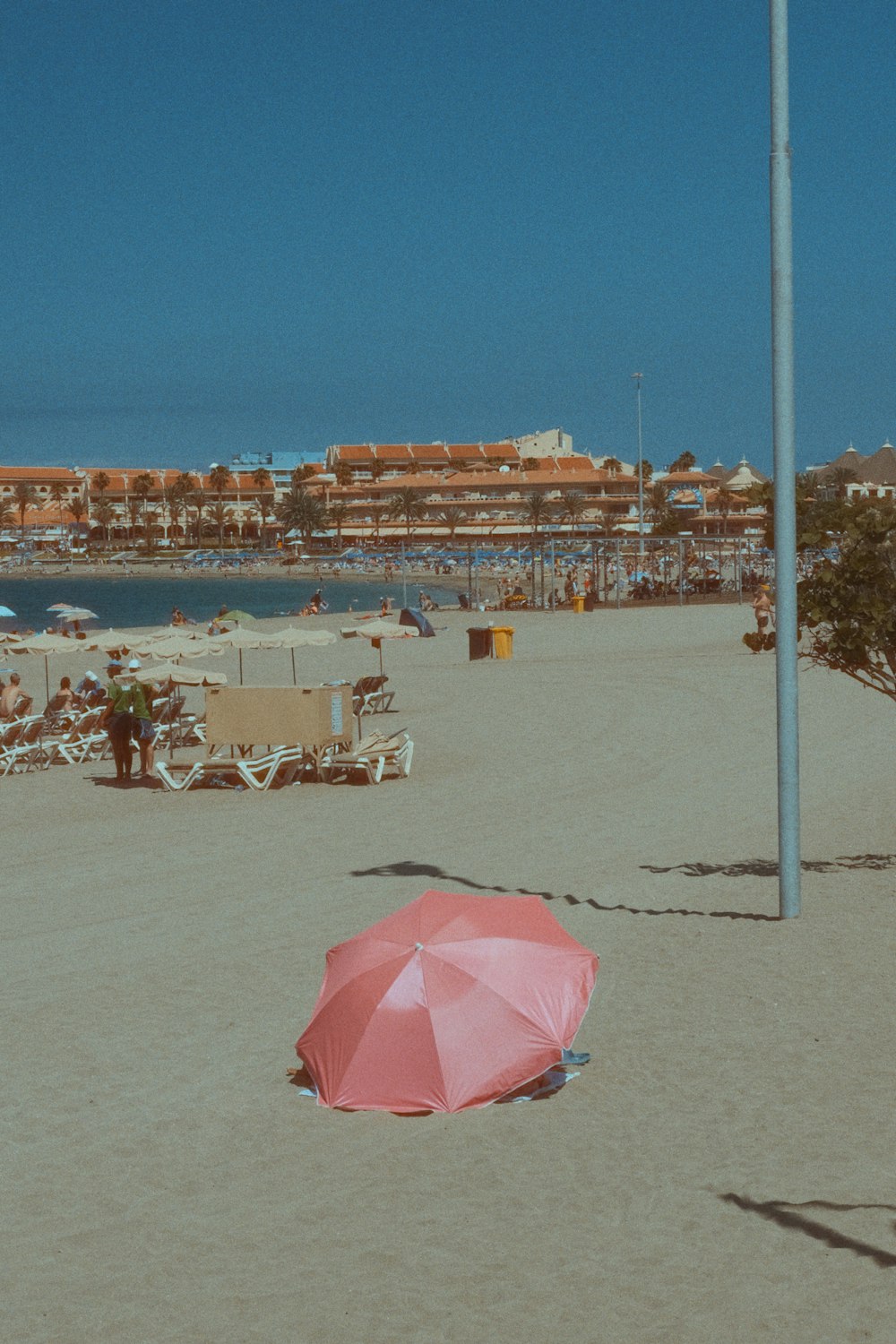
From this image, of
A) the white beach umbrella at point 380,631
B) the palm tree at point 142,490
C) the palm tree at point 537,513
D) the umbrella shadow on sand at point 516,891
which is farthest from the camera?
the palm tree at point 142,490

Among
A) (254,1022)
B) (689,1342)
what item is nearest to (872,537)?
(254,1022)

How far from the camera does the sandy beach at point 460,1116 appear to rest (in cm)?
464

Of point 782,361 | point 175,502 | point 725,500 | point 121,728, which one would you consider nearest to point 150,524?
point 175,502

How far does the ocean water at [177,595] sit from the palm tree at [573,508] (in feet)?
69.6

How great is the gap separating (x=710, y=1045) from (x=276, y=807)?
7.99m

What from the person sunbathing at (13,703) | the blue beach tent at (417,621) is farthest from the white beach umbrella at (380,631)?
the blue beach tent at (417,621)

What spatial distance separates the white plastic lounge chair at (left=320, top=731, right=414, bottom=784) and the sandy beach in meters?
0.98

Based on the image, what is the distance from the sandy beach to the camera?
464 centimetres

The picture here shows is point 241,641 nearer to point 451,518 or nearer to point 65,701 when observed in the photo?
point 65,701

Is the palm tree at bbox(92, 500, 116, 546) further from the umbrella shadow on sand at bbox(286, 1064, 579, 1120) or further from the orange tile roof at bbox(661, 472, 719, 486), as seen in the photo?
the umbrella shadow on sand at bbox(286, 1064, 579, 1120)

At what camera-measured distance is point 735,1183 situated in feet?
17.7

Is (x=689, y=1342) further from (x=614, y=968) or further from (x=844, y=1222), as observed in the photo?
(x=614, y=968)

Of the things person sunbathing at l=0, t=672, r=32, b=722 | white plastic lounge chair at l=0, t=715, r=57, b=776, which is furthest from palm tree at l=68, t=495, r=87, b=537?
white plastic lounge chair at l=0, t=715, r=57, b=776

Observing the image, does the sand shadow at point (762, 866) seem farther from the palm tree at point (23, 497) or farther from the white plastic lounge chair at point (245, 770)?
the palm tree at point (23, 497)
